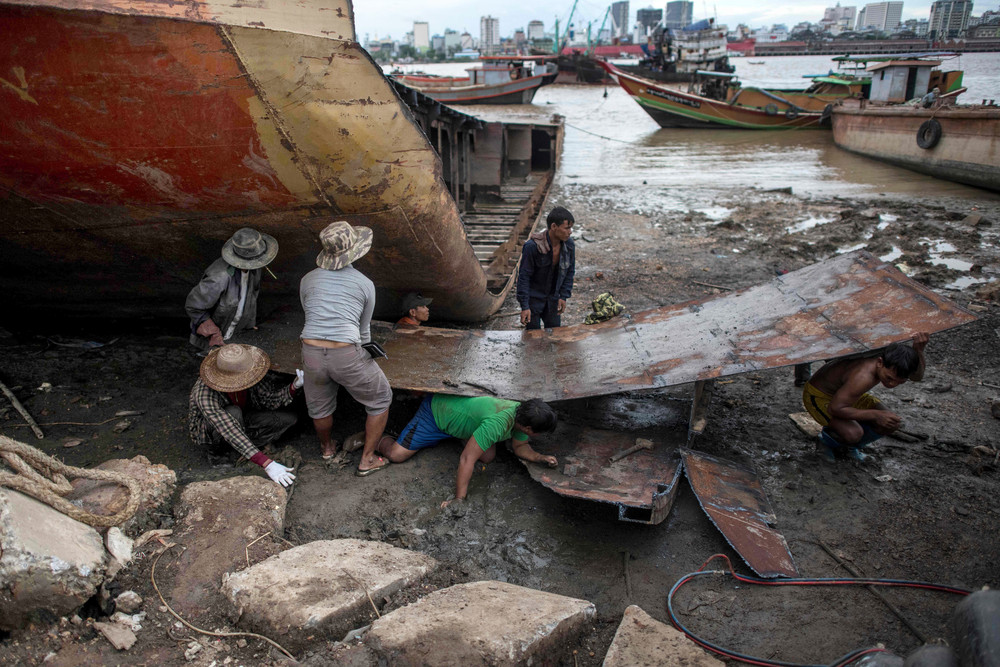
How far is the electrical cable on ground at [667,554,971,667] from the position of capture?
7.08 feet

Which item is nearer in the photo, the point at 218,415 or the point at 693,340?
the point at 218,415

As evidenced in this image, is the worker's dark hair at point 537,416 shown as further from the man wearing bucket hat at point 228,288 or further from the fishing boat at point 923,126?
the fishing boat at point 923,126

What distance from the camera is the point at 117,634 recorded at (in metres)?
2.03

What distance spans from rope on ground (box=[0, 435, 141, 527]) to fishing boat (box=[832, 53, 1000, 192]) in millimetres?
13784

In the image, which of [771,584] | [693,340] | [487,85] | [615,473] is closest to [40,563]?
[615,473]

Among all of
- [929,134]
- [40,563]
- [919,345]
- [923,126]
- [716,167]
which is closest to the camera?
[40,563]

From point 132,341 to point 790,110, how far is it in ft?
67.9

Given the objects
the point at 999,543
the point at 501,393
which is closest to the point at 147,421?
the point at 501,393

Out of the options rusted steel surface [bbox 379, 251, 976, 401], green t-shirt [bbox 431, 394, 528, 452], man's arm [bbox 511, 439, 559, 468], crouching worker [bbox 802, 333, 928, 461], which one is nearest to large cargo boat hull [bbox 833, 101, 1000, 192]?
rusted steel surface [bbox 379, 251, 976, 401]

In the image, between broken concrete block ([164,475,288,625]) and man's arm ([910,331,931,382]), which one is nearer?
broken concrete block ([164,475,288,625])

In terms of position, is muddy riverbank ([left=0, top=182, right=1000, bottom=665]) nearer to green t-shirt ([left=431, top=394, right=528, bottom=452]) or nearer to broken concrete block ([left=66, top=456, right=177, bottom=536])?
broken concrete block ([left=66, top=456, right=177, bottom=536])

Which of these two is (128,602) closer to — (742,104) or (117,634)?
(117,634)

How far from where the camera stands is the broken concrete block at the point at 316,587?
6.88ft

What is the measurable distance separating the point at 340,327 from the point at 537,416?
3.56 ft
